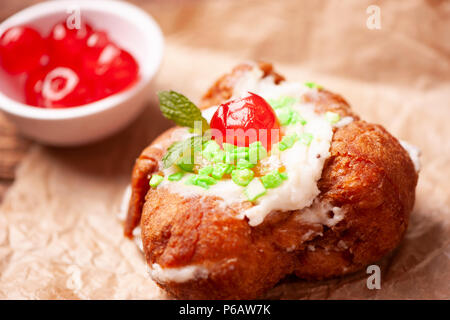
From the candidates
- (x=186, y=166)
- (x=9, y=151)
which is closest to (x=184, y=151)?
(x=186, y=166)

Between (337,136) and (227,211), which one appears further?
(337,136)

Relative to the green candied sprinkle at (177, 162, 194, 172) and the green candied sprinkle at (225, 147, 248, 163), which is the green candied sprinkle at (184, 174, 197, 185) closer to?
the green candied sprinkle at (177, 162, 194, 172)

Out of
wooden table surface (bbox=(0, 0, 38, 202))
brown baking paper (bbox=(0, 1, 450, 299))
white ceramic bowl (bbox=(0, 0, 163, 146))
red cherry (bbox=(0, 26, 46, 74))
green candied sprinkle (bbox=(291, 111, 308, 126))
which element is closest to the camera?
green candied sprinkle (bbox=(291, 111, 308, 126))

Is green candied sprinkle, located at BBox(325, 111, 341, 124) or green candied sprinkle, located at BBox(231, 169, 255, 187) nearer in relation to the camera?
green candied sprinkle, located at BBox(231, 169, 255, 187)

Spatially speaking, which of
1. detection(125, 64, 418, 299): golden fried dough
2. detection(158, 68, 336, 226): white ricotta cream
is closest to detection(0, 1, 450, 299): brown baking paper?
detection(125, 64, 418, 299): golden fried dough

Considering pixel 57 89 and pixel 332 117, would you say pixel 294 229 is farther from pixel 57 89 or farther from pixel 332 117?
pixel 57 89

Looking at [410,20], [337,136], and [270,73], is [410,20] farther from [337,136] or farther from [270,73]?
[337,136]

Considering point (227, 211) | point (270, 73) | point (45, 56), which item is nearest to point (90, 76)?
point (45, 56)
